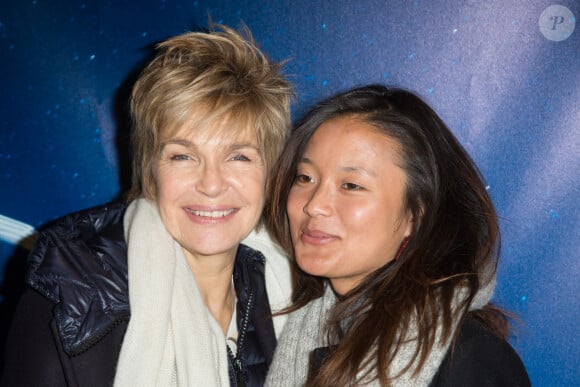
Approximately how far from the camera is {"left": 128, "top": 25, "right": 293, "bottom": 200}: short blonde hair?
1.55 meters

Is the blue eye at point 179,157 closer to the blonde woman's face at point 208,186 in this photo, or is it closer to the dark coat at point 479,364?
the blonde woman's face at point 208,186

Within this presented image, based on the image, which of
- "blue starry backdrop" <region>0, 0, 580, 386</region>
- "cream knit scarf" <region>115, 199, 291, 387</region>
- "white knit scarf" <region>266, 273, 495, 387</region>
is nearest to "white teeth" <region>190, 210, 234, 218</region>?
"cream knit scarf" <region>115, 199, 291, 387</region>

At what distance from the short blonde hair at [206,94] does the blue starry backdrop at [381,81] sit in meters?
0.43

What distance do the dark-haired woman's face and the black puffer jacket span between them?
21.4 inches

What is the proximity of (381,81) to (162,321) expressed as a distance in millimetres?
1151

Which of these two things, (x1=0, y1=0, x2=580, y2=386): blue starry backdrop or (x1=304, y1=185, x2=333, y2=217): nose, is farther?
(x1=0, y1=0, x2=580, y2=386): blue starry backdrop

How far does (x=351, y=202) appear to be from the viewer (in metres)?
1.50

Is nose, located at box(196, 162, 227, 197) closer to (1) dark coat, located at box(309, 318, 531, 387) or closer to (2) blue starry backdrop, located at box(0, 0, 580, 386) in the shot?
(2) blue starry backdrop, located at box(0, 0, 580, 386)

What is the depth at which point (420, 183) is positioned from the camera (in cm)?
158

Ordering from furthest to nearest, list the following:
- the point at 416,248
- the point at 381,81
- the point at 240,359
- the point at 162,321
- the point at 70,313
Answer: the point at 381,81 < the point at 240,359 < the point at 416,248 < the point at 162,321 < the point at 70,313

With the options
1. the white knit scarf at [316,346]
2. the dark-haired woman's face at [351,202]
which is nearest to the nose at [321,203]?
the dark-haired woman's face at [351,202]

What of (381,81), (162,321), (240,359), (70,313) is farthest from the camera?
(381,81)

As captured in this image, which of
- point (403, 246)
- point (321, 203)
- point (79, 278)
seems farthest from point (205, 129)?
point (403, 246)

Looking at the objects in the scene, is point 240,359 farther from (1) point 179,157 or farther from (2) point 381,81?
(2) point 381,81
